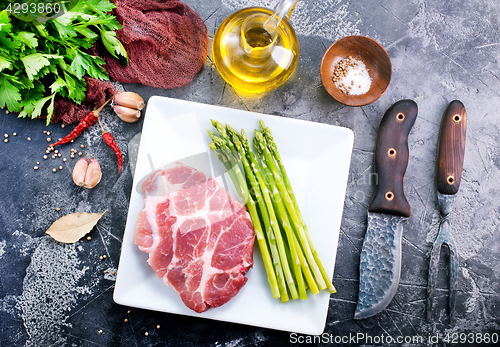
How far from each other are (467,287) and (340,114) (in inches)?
64.1

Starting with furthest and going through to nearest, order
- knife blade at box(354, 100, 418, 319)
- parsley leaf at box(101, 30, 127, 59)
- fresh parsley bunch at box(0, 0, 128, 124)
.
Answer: knife blade at box(354, 100, 418, 319), parsley leaf at box(101, 30, 127, 59), fresh parsley bunch at box(0, 0, 128, 124)

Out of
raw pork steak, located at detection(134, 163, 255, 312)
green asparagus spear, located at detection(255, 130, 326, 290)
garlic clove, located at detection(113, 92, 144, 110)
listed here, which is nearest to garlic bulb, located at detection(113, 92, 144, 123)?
garlic clove, located at detection(113, 92, 144, 110)

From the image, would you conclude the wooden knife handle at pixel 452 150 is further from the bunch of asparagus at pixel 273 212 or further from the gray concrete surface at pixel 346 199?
the bunch of asparagus at pixel 273 212

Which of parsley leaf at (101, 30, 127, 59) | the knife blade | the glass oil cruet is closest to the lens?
the glass oil cruet

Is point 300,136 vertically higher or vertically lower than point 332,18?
lower

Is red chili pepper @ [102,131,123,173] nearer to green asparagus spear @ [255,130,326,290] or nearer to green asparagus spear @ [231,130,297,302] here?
green asparagus spear @ [231,130,297,302]

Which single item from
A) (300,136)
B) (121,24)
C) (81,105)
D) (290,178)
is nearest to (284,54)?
(300,136)

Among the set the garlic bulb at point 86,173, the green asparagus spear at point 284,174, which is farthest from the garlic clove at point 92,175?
the green asparagus spear at point 284,174

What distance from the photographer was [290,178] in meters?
2.12

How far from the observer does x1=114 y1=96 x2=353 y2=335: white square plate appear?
77.9 inches

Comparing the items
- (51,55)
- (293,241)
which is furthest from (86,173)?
(293,241)

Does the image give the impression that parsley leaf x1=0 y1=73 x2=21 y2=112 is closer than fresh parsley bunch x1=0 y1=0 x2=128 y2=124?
No

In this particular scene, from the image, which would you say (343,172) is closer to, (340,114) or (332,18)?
(340,114)

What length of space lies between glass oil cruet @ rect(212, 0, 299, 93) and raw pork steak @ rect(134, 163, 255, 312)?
2.45ft
